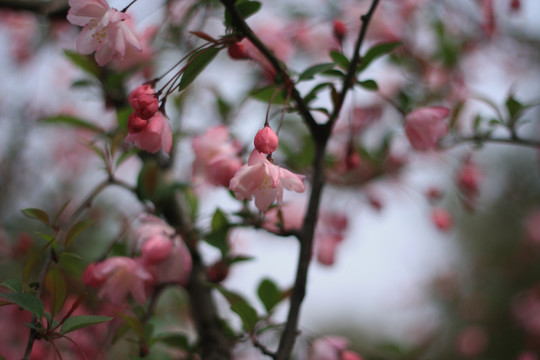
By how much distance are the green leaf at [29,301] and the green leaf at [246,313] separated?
0.26m

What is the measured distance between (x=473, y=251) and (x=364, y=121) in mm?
3903

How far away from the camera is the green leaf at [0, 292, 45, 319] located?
0.55 meters

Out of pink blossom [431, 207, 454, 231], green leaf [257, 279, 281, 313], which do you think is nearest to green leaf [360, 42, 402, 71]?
green leaf [257, 279, 281, 313]

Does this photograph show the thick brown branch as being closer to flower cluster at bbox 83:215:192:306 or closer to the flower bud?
the flower bud

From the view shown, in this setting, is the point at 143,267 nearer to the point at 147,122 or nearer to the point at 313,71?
the point at 147,122

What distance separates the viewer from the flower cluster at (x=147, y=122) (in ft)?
1.84

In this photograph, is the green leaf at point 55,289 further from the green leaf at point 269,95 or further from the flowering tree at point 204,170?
the green leaf at point 269,95

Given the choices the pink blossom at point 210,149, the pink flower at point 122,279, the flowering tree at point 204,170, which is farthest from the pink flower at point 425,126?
the pink flower at point 122,279

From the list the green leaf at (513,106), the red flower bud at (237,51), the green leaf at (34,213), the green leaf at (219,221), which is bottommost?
the green leaf at (34,213)

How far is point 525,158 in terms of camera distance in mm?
4227

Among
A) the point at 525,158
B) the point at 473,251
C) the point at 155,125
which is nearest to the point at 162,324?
the point at 155,125

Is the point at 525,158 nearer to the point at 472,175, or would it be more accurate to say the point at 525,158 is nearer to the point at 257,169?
the point at 472,175

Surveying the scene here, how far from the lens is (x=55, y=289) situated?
2.19 feet

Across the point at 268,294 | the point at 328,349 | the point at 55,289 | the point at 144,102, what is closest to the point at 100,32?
the point at 144,102
